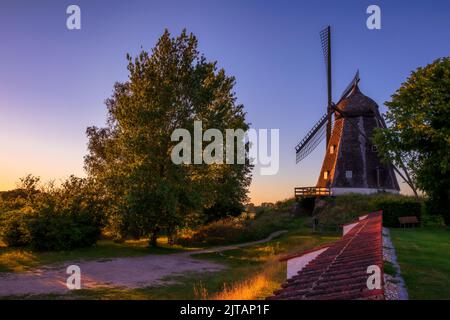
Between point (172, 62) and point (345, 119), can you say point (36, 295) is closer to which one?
point (172, 62)

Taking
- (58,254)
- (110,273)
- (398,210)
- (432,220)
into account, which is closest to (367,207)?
(398,210)

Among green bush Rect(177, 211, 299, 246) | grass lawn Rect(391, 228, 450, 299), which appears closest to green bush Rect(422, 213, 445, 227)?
green bush Rect(177, 211, 299, 246)

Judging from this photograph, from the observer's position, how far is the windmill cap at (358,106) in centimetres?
5009

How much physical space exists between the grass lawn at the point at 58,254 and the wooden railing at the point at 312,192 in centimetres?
2272

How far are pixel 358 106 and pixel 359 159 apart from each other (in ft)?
22.5

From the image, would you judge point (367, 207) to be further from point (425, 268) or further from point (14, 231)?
point (14, 231)

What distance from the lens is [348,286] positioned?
293 inches

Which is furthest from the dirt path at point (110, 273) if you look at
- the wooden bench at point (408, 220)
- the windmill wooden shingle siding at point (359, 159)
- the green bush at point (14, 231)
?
the windmill wooden shingle siding at point (359, 159)

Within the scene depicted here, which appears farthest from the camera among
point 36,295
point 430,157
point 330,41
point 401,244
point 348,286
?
point 330,41

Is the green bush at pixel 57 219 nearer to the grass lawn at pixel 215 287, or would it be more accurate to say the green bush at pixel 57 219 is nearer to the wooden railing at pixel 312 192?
the grass lawn at pixel 215 287

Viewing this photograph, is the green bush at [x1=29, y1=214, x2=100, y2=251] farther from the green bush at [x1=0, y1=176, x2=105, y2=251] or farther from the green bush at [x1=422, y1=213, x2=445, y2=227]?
the green bush at [x1=422, y1=213, x2=445, y2=227]
